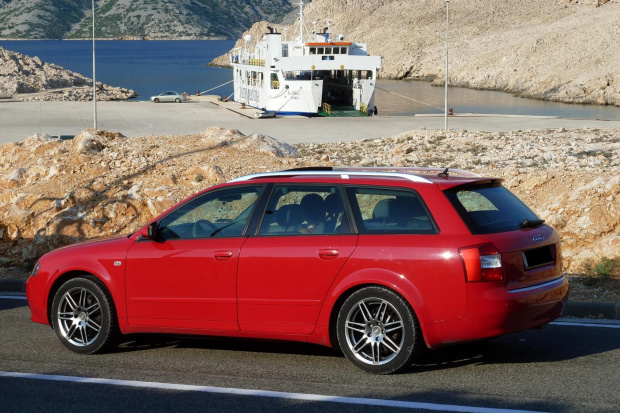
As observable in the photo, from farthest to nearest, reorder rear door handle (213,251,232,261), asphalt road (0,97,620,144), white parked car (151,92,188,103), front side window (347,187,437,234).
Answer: white parked car (151,92,188,103) → asphalt road (0,97,620,144) → rear door handle (213,251,232,261) → front side window (347,187,437,234)

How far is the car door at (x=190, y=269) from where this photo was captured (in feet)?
24.1

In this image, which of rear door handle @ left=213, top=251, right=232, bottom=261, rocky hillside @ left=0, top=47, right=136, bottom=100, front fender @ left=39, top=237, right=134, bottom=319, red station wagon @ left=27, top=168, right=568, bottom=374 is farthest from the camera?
rocky hillside @ left=0, top=47, right=136, bottom=100

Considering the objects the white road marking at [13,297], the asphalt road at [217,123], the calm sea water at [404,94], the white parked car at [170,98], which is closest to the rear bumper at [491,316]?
the white road marking at [13,297]

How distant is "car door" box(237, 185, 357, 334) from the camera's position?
7.01 metres

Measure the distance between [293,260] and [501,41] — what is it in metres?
116

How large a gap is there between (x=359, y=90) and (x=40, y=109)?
794 inches

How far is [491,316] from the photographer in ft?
21.5

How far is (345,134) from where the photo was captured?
3828cm

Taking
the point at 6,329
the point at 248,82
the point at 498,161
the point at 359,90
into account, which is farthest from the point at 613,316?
the point at 248,82

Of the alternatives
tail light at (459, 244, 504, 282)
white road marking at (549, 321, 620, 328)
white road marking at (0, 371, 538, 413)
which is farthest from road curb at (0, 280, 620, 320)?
white road marking at (0, 371, 538, 413)

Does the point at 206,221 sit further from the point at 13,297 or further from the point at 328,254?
the point at 13,297

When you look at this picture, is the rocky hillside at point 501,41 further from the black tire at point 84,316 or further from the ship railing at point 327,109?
the black tire at point 84,316

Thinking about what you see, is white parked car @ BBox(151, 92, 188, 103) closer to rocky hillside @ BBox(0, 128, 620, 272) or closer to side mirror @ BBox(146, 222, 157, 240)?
rocky hillside @ BBox(0, 128, 620, 272)

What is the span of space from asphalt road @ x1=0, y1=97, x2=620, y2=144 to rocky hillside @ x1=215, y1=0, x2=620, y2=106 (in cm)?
3499
